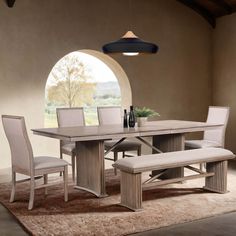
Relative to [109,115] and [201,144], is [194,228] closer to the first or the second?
[201,144]

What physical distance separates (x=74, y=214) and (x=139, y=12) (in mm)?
4686

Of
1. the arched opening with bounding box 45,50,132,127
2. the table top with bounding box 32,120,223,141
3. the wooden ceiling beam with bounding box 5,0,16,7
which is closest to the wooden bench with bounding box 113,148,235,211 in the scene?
the table top with bounding box 32,120,223,141

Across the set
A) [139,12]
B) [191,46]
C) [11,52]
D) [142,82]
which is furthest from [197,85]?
[11,52]

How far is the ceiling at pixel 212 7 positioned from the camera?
24.5ft

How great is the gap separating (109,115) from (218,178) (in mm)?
2122

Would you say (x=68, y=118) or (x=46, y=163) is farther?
(x=68, y=118)

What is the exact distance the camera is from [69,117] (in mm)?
5918

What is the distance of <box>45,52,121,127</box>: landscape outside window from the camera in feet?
30.8

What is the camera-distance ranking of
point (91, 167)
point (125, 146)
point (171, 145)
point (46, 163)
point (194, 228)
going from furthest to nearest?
point (125, 146)
point (171, 145)
point (91, 167)
point (46, 163)
point (194, 228)

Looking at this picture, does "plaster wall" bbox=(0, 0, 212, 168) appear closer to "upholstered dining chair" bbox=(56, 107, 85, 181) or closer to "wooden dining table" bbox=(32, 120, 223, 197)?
"upholstered dining chair" bbox=(56, 107, 85, 181)

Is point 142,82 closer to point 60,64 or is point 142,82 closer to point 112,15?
point 112,15

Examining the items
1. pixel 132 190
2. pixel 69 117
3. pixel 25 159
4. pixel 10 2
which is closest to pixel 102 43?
pixel 10 2

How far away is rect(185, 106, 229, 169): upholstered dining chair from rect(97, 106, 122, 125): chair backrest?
1148 mm

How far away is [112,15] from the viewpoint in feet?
24.0
